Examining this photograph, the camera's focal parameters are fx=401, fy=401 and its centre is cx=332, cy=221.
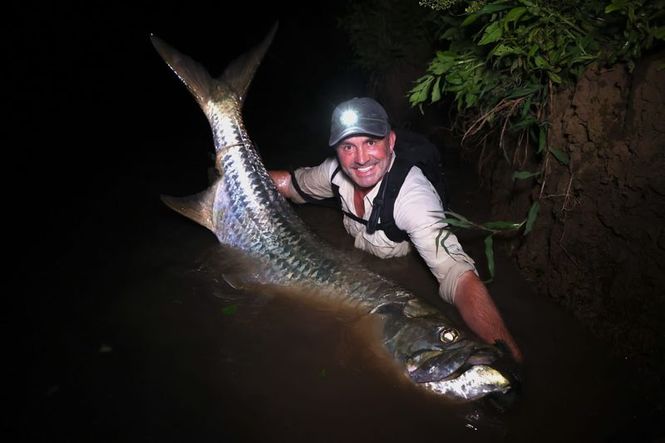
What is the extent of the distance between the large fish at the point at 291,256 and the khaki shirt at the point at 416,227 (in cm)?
30

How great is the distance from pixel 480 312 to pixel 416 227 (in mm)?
711

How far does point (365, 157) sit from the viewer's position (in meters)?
2.86

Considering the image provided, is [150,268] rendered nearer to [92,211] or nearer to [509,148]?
[92,211]

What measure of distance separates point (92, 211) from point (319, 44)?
24.4 feet

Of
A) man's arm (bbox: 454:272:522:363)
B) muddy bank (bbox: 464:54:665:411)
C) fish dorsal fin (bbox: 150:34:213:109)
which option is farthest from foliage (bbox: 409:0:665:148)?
fish dorsal fin (bbox: 150:34:213:109)

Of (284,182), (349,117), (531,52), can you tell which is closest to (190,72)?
(284,182)

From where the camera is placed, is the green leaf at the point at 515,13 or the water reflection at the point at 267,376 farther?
the green leaf at the point at 515,13

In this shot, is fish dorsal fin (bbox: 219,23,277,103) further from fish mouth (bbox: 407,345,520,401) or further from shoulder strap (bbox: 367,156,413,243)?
fish mouth (bbox: 407,345,520,401)

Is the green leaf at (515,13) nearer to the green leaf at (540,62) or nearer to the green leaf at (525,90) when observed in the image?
the green leaf at (540,62)

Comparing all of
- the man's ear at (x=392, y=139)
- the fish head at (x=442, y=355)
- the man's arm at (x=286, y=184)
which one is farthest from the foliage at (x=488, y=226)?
the man's arm at (x=286, y=184)

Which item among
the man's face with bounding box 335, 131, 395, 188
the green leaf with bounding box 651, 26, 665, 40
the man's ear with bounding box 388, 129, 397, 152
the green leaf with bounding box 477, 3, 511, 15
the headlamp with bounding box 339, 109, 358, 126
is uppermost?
the green leaf with bounding box 477, 3, 511, 15

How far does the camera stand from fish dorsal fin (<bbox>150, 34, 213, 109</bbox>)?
A: 332 cm

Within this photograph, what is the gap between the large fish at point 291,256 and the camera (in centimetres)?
195

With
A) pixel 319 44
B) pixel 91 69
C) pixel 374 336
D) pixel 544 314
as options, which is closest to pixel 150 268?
pixel 374 336
